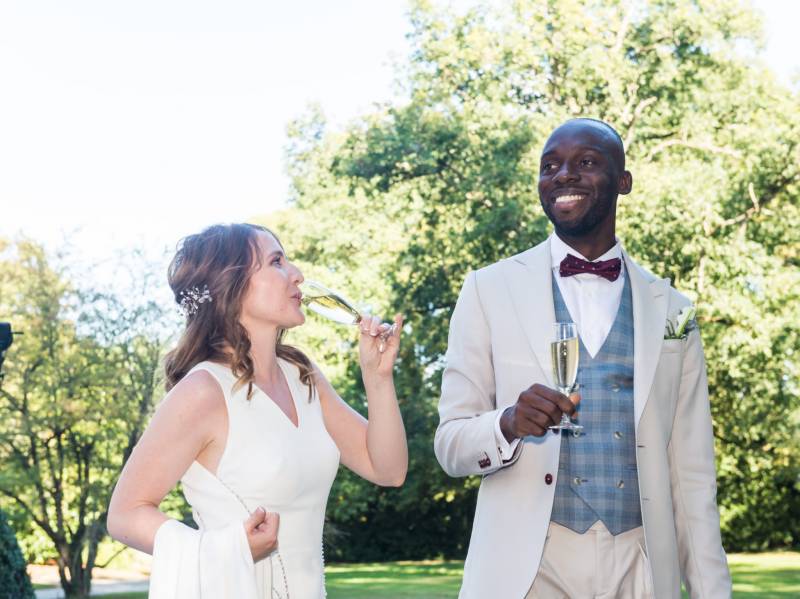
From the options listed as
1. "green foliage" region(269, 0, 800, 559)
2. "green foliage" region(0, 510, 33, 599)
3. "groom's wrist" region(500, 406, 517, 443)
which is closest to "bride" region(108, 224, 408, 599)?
"groom's wrist" region(500, 406, 517, 443)

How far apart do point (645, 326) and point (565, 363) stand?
70 centimetres

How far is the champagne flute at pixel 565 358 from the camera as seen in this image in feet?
9.84

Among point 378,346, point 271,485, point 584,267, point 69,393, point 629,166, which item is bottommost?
point 271,485

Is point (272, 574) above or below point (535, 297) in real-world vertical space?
below

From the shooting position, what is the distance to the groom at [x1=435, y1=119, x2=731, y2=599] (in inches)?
131

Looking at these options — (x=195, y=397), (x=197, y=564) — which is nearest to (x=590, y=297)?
(x=195, y=397)

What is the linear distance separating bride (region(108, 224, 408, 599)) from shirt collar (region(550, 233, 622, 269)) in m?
0.84

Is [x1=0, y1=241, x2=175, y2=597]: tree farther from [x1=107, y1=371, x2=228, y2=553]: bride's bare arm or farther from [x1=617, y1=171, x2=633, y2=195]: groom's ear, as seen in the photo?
[x1=107, y1=371, x2=228, y2=553]: bride's bare arm

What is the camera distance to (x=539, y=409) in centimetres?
291

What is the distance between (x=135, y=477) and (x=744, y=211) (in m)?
15.7

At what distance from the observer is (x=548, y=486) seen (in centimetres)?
334

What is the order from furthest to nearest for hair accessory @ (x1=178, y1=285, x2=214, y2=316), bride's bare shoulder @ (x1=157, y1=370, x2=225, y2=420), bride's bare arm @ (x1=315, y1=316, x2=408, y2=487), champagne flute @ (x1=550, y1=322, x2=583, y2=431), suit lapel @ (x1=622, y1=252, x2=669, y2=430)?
suit lapel @ (x1=622, y1=252, x2=669, y2=430)
bride's bare arm @ (x1=315, y1=316, x2=408, y2=487)
hair accessory @ (x1=178, y1=285, x2=214, y2=316)
champagne flute @ (x1=550, y1=322, x2=583, y2=431)
bride's bare shoulder @ (x1=157, y1=370, x2=225, y2=420)

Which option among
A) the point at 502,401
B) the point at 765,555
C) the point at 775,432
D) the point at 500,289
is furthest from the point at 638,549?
the point at 765,555

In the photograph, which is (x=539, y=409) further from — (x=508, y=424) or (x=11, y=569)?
A: (x=11, y=569)
